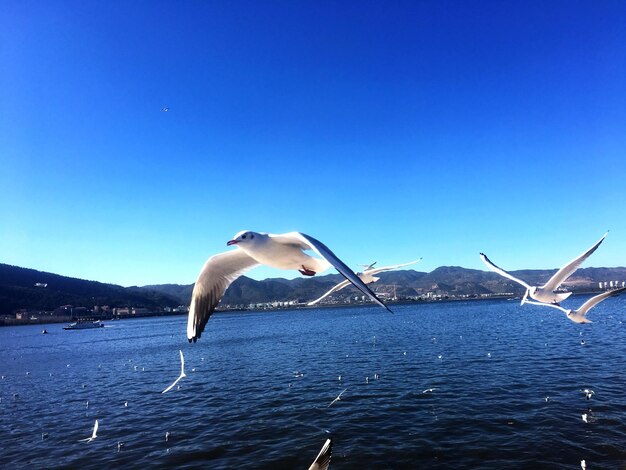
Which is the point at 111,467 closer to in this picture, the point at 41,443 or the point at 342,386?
the point at 41,443

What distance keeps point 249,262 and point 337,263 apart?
2.85 m

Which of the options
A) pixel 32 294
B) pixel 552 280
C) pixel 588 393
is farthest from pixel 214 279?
pixel 32 294

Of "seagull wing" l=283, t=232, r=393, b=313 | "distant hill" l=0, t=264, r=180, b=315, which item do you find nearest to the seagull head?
"seagull wing" l=283, t=232, r=393, b=313

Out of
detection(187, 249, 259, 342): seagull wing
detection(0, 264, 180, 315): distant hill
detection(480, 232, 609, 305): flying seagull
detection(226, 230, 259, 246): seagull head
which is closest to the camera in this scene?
detection(226, 230, 259, 246): seagull head

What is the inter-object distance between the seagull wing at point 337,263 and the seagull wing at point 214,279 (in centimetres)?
166

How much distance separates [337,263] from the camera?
4.25m

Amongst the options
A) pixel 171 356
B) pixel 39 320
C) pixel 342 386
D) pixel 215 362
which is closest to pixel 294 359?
pixel 215 362

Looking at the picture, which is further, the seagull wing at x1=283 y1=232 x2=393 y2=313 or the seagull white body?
the seagull white body

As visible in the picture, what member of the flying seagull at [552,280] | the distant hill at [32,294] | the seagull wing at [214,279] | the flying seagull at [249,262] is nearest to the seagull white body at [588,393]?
the flying seagull at [552,280]

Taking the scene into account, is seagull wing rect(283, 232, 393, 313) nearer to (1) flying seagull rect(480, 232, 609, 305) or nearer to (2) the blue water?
(1) flying seagull rect(480, 232, 609, 305)

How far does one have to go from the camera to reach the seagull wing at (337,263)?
3546 millimetres

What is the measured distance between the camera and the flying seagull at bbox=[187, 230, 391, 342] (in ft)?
16.3

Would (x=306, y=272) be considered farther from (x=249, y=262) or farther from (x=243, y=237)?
(x=249, y=262)

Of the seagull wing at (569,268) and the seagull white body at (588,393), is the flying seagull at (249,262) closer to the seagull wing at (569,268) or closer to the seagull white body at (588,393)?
the seagull wing at (569,268)
